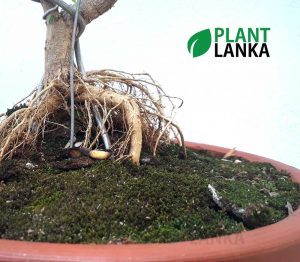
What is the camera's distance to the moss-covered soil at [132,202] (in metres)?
0.75

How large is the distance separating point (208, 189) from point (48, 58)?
0.56 m

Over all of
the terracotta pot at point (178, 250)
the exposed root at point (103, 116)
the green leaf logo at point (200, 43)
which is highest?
the green leaf logo at point (200, 43)

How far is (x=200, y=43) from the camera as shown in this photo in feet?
5.12

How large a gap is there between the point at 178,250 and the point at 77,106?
0.65 m

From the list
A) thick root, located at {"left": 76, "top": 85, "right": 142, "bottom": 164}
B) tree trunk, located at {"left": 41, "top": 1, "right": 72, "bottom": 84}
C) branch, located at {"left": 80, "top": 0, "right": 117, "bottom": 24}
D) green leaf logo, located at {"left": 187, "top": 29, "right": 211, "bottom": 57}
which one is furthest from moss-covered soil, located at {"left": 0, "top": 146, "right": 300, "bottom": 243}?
green leaf logo, located at {"left": 187, "top": 29, "right": 211, "bottom": 57}

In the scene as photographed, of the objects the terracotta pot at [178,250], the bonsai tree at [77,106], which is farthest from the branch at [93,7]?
the terracotta pot at [178,250]

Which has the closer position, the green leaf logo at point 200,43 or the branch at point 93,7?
the branch at point 93,7

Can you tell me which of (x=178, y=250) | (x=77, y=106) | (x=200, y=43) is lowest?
(x=178, y=250)

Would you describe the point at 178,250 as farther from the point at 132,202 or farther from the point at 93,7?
the point at 93,7

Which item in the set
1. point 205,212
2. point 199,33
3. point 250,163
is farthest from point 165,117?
point 199,33

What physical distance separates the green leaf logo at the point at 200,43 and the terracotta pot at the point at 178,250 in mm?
872

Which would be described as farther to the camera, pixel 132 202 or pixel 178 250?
pixel 132 202

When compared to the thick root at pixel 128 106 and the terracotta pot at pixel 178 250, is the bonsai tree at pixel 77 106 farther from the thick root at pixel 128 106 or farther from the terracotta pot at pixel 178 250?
the terracotta pot at pixel 178 250

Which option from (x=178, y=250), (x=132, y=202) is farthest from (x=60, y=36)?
(x=178, y=250)
